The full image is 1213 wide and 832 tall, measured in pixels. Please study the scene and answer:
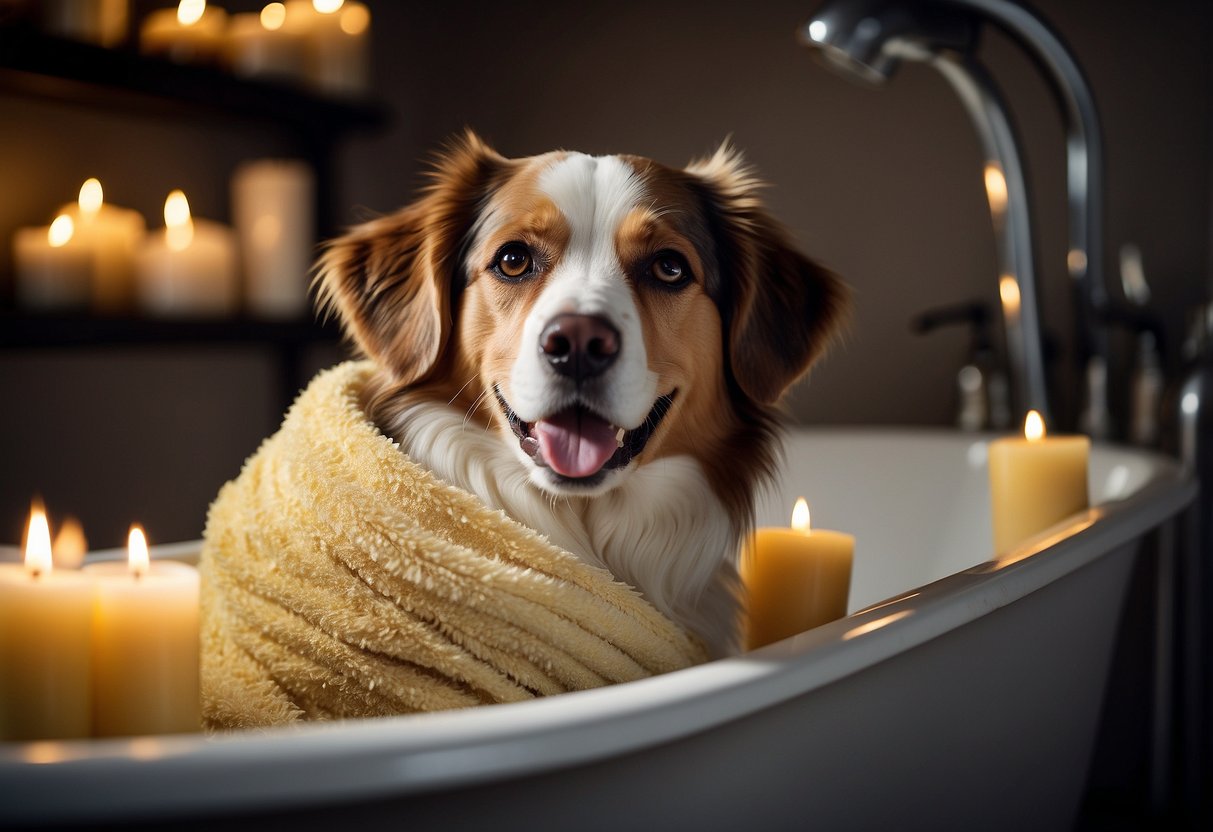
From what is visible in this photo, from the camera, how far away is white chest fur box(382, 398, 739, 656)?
1067 mm

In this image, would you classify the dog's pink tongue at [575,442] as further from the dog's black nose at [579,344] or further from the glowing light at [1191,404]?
the glowing light at [1191,404]

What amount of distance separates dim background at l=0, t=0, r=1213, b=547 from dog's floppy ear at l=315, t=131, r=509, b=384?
1.27 m

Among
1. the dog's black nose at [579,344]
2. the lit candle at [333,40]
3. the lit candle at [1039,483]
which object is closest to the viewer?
the dog's black nose at [579,344]

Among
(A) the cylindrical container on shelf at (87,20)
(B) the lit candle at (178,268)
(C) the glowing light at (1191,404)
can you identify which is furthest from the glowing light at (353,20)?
(C) the glowing light at (1191,404)

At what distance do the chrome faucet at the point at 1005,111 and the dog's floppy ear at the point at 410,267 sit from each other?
0.70 metres

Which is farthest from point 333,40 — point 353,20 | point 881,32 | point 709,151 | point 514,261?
point 514,261

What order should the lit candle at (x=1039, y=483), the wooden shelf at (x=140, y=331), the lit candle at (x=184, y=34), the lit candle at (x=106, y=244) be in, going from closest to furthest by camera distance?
the lit candle at (x=1039, y=483)
the wooden shelf at (x=140, y=331)
the lit candle at (x=106, y=244)
the lit candle at (x=184, y=34)

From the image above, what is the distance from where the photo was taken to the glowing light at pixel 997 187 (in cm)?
176

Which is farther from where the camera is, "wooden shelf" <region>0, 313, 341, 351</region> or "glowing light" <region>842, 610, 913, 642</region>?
"wooden shelf" <region>0, 313, 341, 351</region>

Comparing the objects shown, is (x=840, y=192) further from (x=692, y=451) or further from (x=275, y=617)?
(x=275, y=617)

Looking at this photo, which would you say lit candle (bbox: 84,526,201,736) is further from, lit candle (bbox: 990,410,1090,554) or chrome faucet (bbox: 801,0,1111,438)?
chrome faucet (bbox: 801,0,1111,438)

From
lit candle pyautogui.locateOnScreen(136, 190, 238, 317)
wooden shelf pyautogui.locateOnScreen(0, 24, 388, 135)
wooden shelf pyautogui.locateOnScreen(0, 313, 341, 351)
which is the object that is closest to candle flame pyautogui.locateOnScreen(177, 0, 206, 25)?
wooden shelf pyautogui.locateOnScreen(0, 24, 388, 135)

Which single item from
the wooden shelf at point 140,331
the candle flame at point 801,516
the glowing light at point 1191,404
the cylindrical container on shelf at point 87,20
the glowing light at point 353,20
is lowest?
the candle flame at point 801,516

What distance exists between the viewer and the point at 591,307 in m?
0.95
